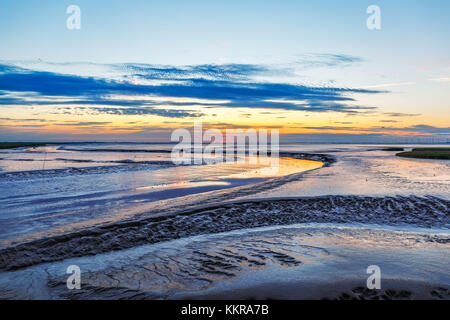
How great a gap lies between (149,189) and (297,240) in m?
12.6

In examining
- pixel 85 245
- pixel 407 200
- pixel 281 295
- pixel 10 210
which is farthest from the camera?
pixel 407 200

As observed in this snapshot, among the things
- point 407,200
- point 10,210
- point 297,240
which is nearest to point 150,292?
point 297,240

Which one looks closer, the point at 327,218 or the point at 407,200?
the point at 327,218

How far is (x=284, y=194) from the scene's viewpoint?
637 inches

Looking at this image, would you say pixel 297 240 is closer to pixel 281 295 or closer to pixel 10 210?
pixel 281 295

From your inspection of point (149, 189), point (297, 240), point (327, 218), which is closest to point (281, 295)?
point (297, 240)

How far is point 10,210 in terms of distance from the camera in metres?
13.2
